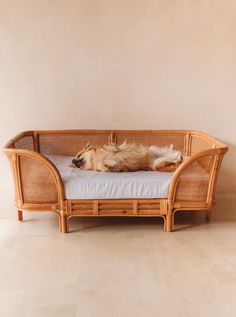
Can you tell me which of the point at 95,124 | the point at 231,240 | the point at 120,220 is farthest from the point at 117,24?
the point at 231,240

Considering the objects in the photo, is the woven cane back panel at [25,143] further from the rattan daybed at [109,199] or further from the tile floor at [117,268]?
the tile floor at [117,268]

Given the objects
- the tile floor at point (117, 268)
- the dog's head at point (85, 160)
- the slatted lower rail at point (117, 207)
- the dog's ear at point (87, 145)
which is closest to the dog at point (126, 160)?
the dog's head at point (85, 160)

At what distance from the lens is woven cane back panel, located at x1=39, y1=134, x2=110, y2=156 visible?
11.2 ft

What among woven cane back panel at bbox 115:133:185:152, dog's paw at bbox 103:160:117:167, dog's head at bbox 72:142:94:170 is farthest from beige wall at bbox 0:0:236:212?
dog's paw at bbox 103:160:117:167

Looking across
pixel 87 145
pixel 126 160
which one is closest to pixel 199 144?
pixel 126 160

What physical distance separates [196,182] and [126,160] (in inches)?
22.6

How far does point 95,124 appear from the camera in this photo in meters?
3.50

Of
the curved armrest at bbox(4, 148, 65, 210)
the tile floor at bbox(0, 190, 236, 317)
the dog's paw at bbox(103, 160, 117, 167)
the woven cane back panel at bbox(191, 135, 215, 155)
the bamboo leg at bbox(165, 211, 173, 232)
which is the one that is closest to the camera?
the tile floor at bbox(0, 190, 236, 317)

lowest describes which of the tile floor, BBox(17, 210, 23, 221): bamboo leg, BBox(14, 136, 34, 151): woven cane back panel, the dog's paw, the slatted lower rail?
the tile floor

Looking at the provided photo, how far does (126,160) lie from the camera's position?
296 cm

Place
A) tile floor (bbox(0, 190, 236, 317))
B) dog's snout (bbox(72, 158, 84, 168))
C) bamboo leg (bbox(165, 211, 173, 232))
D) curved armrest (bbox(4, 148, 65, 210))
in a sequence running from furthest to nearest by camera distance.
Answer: dog's snout (bbox(72, 158, 84, 168)) < bamboo leg (bbox(165, 211, 173, 232)) < curved armrest (bbox(4, 148, 65, 210)) < tile floor (bbox(0, 190, 236, 317))

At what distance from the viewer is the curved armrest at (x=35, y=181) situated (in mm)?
2688

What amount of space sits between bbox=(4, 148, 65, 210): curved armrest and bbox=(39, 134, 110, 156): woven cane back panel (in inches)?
27.7

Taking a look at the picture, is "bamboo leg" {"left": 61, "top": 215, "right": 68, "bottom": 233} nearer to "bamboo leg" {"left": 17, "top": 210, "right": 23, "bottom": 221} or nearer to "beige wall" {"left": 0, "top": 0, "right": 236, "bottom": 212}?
"bamboo leg" {"left": 17, "top": 210, "right": 23, "bottom": 221}
